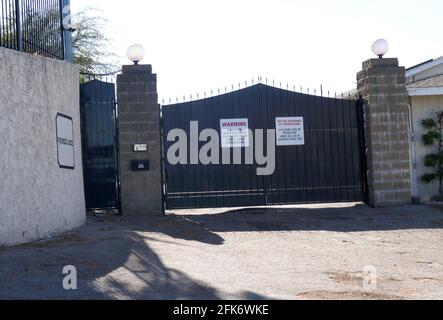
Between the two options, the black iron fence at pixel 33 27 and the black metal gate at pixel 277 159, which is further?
the black metal gate at pixel 277 159

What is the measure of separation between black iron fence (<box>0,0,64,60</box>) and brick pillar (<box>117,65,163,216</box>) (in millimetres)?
1632

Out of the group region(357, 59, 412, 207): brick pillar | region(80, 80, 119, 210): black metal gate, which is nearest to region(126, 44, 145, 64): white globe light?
region(80, 80, 119, 210): black metal gate

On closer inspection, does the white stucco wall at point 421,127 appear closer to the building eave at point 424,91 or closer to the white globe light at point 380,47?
the building eave at point 424,91

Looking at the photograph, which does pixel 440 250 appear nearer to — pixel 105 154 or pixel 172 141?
pixel 172 141

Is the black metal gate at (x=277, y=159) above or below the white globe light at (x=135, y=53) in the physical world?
below

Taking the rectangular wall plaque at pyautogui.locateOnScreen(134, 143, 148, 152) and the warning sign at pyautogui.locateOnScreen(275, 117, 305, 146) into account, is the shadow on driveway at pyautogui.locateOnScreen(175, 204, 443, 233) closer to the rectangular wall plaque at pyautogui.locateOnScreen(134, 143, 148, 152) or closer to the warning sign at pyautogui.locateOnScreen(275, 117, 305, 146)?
the warning sign at pyautogui.locateOnScreen(275, 117, 305, 146)

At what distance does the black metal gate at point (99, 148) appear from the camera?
13.3m

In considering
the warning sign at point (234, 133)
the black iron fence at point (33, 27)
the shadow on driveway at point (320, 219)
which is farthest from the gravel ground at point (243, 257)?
the black iron fence at point (33, 27)

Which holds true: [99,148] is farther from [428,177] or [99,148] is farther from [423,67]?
[423,67]

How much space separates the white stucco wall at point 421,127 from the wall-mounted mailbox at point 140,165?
5.84 meters

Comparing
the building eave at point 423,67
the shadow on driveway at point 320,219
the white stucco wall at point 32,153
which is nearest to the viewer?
the white stucco wall at point 32,153
